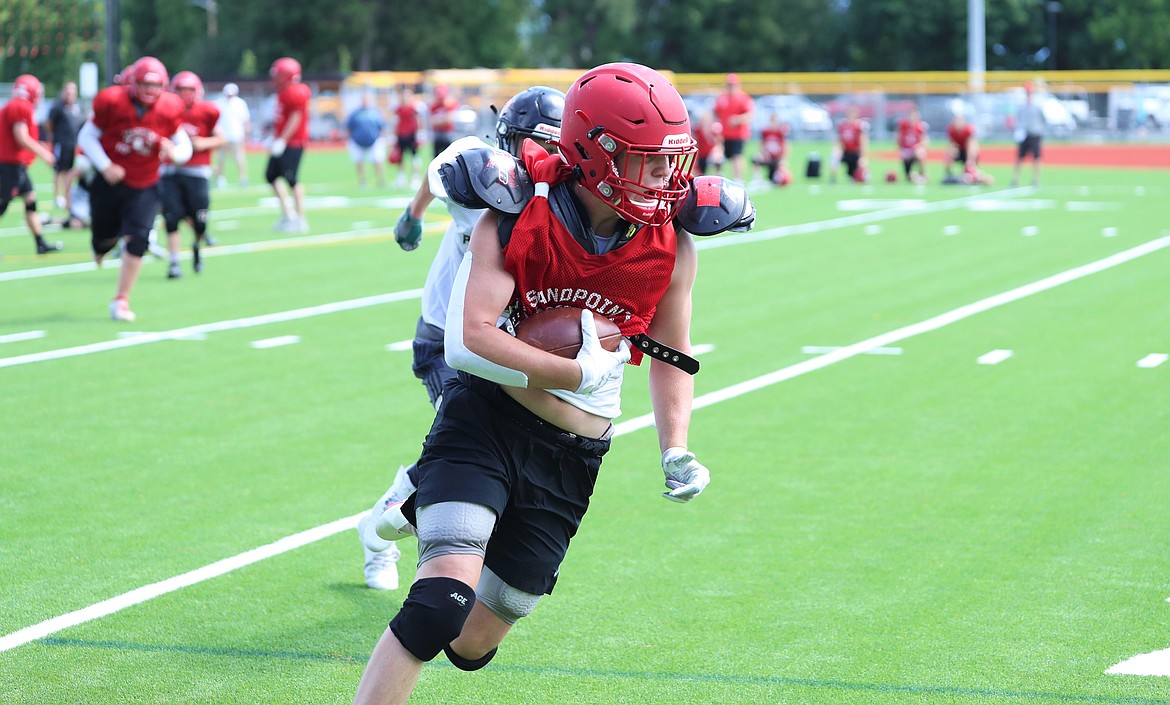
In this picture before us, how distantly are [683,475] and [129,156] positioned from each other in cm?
902

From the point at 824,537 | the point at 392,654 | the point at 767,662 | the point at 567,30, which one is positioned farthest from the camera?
the point at 567,30

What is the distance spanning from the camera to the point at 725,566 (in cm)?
567

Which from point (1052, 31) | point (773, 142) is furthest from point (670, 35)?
point (773, 142)

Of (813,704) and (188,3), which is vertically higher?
(188,3)

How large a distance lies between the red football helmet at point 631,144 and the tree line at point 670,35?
65.2 meters

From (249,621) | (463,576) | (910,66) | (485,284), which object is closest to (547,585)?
(463,576)

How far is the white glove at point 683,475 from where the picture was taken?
3.89m

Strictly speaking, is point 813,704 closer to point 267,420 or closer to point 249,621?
point 249,621

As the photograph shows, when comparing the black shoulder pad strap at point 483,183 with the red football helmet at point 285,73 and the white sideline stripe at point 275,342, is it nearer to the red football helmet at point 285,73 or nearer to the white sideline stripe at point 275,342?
the white sideline stripe at point 275,342

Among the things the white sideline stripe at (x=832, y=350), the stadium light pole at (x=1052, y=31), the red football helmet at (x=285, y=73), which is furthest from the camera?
the stadium light pole at (x=1052, y=31)

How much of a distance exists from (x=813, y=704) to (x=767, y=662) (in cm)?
35

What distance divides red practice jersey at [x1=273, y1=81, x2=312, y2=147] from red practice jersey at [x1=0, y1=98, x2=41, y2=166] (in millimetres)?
2970

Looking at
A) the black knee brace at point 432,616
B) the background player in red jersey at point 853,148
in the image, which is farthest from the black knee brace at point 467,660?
the background player in red jersey at point 853,148

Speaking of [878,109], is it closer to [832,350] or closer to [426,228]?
[426,228]
